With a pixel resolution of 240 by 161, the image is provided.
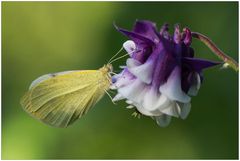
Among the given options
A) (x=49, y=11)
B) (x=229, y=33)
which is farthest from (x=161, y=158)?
(x=49, y=11)

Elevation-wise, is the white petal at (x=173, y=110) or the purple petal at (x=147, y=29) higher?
the purple petal at (x=147, y=29)

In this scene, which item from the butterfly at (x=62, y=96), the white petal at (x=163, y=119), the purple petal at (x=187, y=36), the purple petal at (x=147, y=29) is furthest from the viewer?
the butterfly at (x=62, y=96)

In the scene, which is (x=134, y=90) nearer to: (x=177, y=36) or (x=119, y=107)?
(x=177, y=36)

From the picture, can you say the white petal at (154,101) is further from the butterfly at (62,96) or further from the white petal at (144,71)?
the butterfly at (62,96)

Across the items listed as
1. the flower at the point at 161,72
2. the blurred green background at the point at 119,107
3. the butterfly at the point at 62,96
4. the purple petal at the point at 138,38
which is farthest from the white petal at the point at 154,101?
the blurred green background at the point at 119,107

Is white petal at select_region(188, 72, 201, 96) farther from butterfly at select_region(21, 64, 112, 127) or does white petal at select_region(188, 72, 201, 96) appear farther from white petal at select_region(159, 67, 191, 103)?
butterfly at select_region(21, 64, 112, 127)

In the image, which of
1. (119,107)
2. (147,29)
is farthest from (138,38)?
(119,107)

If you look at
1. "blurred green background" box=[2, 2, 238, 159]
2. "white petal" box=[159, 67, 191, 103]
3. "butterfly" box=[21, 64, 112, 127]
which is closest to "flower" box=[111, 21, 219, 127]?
"white petal" box=[159, 67, 191, 103]

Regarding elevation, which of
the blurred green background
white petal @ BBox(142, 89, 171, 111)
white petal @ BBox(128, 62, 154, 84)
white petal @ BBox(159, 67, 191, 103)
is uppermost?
white petal @ BBox(128, 62, 154, 84)
